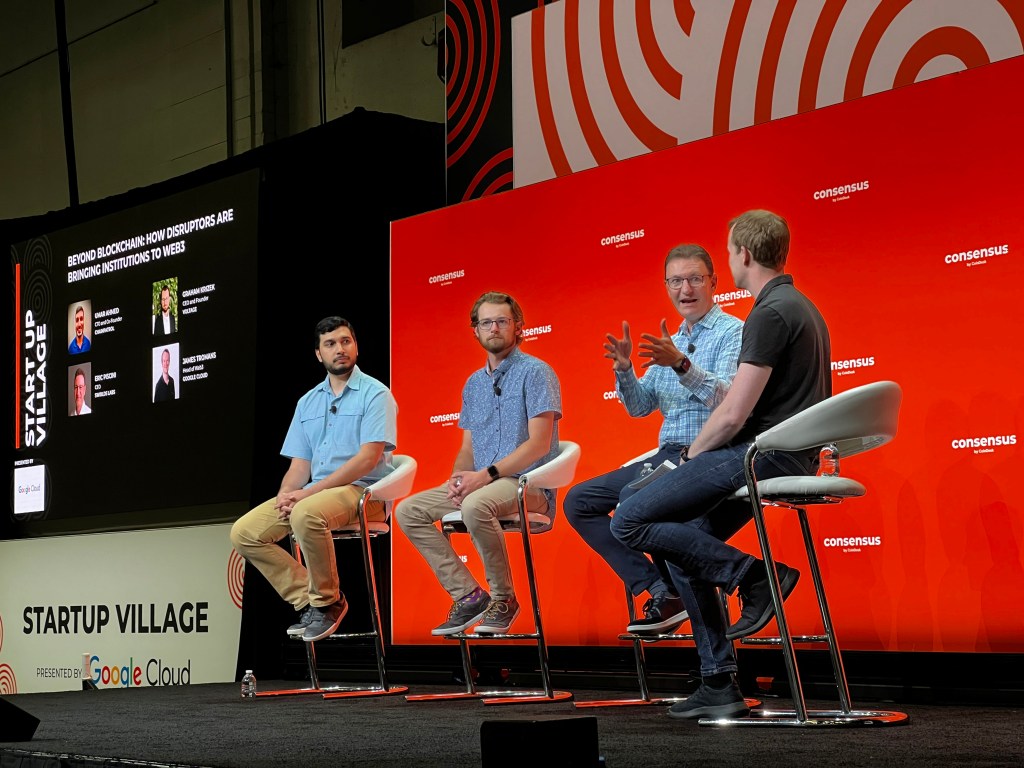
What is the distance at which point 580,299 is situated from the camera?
18.1 ft

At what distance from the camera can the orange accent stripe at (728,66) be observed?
18.0ft

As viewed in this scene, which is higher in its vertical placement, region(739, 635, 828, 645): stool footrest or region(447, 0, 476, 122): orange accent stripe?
region(447, 0, 476, 122): orange accent stripe

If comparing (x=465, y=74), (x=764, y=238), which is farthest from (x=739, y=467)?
(x=465, y=74)

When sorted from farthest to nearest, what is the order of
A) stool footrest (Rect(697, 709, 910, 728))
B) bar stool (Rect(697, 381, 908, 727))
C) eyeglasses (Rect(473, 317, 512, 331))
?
eyeglasses (Rect(473, 317, 512, 331)) < stool footrest (Rect(697, 709, 910, 728)) < bar stool (Rect(697, 381, 908, 727))

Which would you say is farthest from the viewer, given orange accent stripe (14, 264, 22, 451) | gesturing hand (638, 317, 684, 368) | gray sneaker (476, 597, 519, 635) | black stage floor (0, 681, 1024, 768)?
orange accent stripe (14, 264, 22, 451)

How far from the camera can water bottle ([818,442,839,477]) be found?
130 inches

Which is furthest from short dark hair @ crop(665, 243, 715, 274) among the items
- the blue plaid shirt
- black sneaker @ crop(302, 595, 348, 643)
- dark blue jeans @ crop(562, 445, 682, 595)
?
black sneaker @ crop(302, 595, 348, 643)

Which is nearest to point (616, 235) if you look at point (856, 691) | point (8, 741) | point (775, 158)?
point (775, 158)

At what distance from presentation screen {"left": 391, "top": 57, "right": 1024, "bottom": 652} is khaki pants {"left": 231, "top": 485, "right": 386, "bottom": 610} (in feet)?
2.97

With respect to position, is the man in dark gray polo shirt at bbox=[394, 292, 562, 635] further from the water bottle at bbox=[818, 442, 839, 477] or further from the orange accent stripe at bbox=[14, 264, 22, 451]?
the orange accent stripe at bbox=[14, 264, 22, 451]

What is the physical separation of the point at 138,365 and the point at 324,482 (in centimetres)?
286

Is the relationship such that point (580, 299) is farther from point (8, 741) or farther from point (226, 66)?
point (226, 66)

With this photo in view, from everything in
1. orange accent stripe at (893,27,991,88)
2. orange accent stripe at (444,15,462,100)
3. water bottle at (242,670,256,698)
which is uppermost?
orange accent stripe at (444,15,462,100)

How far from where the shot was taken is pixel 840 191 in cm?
467
